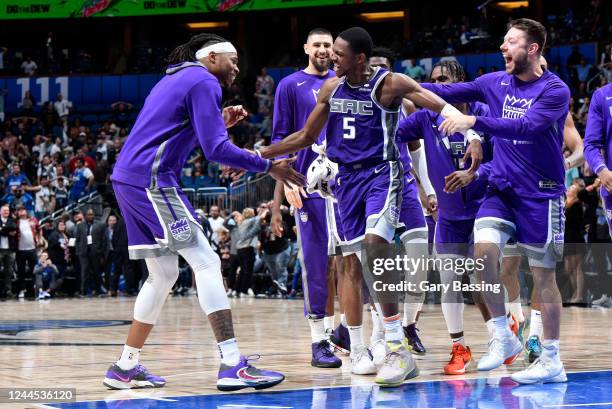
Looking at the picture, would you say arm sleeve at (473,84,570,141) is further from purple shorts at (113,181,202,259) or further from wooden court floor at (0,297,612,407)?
purple shorts at (113,181,202,259)

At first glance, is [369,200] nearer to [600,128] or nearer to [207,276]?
[207,276]

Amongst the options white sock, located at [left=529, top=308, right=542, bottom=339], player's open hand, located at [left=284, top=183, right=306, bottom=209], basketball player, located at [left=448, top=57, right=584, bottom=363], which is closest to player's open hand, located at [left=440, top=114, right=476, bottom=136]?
basketball player, located at [left=448, top=57, right=584, bottom=363]

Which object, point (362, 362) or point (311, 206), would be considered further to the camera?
point (311, 206)

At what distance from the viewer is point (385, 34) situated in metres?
32.8

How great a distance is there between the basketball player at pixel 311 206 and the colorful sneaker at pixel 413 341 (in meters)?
0.88

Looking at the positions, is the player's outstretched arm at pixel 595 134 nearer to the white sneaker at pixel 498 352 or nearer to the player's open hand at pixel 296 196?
the white sneaker at pixel 498 352

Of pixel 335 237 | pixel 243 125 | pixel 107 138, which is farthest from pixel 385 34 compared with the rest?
pixel 335 237

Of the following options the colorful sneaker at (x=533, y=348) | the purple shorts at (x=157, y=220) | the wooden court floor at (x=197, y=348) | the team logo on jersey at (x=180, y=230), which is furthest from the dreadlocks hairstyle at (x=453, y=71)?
the team logo on jersey at (x=180, y=230)

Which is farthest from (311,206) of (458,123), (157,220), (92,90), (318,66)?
(92,90)

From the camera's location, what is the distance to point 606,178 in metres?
7.42

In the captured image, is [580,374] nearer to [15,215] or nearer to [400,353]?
[400,353]

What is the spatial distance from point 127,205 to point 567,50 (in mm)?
19075

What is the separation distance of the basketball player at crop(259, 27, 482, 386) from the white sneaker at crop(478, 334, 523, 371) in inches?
24.1

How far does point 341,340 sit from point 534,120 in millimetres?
2726
